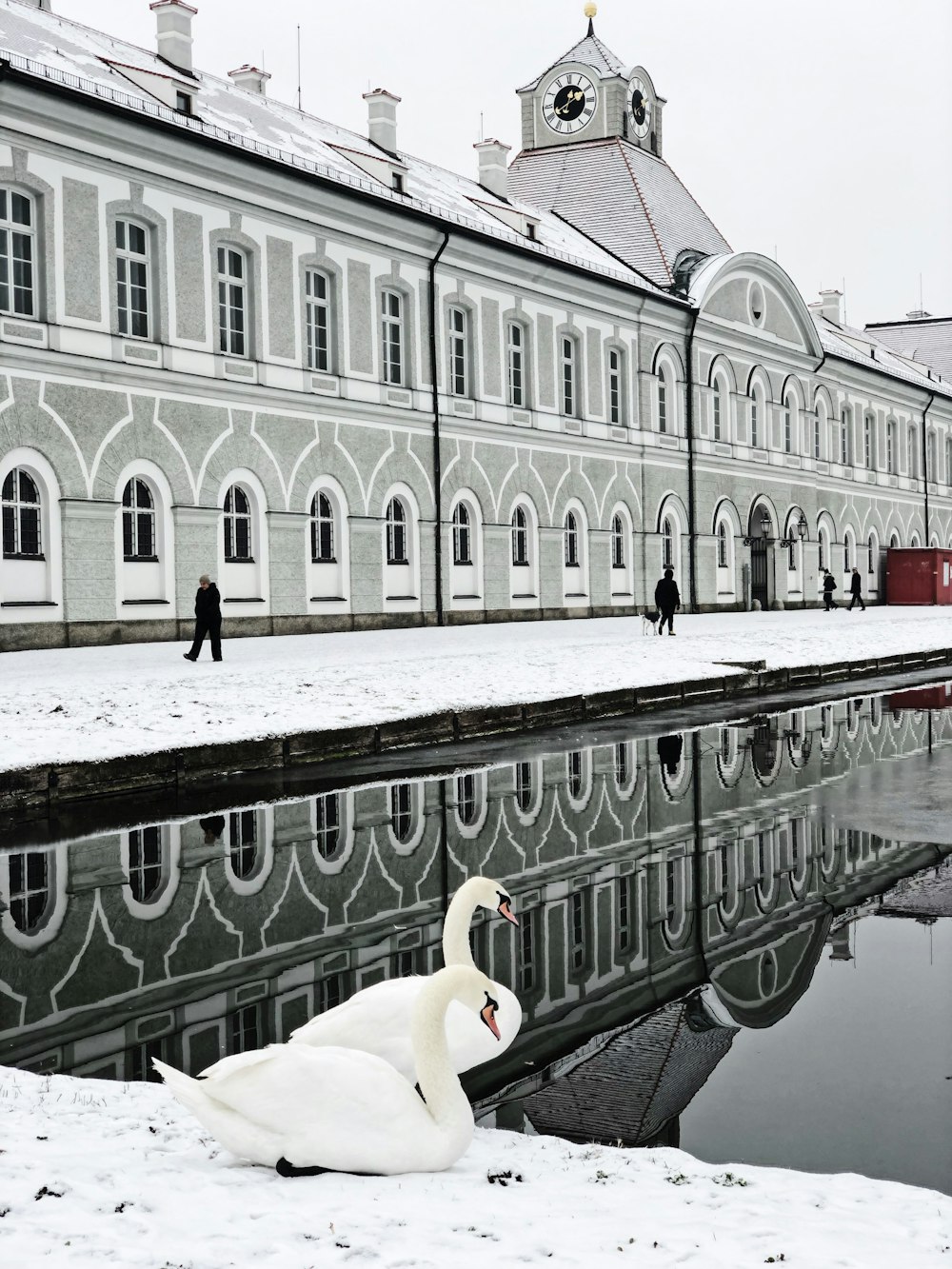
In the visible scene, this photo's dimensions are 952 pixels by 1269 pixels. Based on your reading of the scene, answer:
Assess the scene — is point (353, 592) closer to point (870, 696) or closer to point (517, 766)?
point (870, 696)

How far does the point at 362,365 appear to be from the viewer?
35688 millimetres

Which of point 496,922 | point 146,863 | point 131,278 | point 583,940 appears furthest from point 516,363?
point 583,940

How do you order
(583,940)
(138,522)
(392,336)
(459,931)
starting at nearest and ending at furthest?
1. (459,931)
2. (583,940)
3. (138,522)
4. (392,336)

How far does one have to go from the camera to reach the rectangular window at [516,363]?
1638 inches

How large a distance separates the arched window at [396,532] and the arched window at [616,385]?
1149 centimetres

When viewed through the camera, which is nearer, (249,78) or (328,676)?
(328,676)

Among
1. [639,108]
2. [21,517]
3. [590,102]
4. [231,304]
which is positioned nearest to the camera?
[21,517]

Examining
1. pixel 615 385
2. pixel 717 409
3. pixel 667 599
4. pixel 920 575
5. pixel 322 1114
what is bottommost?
pixel 322 1114

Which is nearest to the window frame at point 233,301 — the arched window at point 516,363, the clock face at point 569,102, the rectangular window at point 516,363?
the arched window at point 516,363

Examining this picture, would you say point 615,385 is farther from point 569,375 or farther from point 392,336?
point 392,336

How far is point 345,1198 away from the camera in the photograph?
4289mm

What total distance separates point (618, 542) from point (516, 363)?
687 cm

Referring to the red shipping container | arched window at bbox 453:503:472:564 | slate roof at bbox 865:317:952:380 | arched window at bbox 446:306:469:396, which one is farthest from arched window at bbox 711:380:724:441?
slate roof at bbox 865:317:952:380

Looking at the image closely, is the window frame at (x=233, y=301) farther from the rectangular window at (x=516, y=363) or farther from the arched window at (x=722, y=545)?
the arched window at (x=722, y=545)
